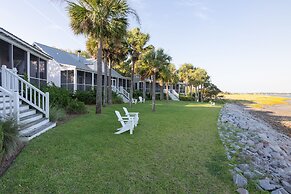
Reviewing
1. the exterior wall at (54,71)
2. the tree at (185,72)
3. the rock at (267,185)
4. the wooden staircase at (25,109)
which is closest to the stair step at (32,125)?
the wooden staircase at (25,109)

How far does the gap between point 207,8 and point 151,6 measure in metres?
4.82

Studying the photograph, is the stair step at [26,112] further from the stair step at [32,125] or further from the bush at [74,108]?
the bush at [74,108]

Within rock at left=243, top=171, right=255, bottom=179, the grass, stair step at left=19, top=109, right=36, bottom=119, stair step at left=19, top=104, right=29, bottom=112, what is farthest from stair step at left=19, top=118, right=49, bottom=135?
the grass

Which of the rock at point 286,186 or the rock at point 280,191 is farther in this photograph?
the rock at point 286,186

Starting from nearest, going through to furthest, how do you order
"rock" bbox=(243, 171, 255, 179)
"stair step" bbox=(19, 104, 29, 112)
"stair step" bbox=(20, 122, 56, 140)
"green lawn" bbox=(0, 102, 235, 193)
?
1. "green lawn" bbox=(0, 102, 235, 193)
2. "rock" bbox=(243, 171, 255, 179)
3. "stair step" bbox=(20, 122, 56, 140)
4. "stair step" bbox=(19, 104, 29, 112)

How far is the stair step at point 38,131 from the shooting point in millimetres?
5797

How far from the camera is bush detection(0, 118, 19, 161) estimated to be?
13.6 ft

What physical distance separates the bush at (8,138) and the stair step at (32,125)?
2.42 feet

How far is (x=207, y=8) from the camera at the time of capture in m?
17.3

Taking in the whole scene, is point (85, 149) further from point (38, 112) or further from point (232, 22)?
point (232, 22)

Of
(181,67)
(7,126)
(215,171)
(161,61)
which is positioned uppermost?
(181,67)

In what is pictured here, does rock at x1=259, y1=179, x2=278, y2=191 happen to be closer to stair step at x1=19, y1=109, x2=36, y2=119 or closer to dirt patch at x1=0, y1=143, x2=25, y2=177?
dirt patch at x1=0, y1=143, x2=25, y2=177

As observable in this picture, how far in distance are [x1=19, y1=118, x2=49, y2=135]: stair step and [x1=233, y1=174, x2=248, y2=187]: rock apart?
5.49 m

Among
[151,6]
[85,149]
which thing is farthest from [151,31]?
[85,149]
